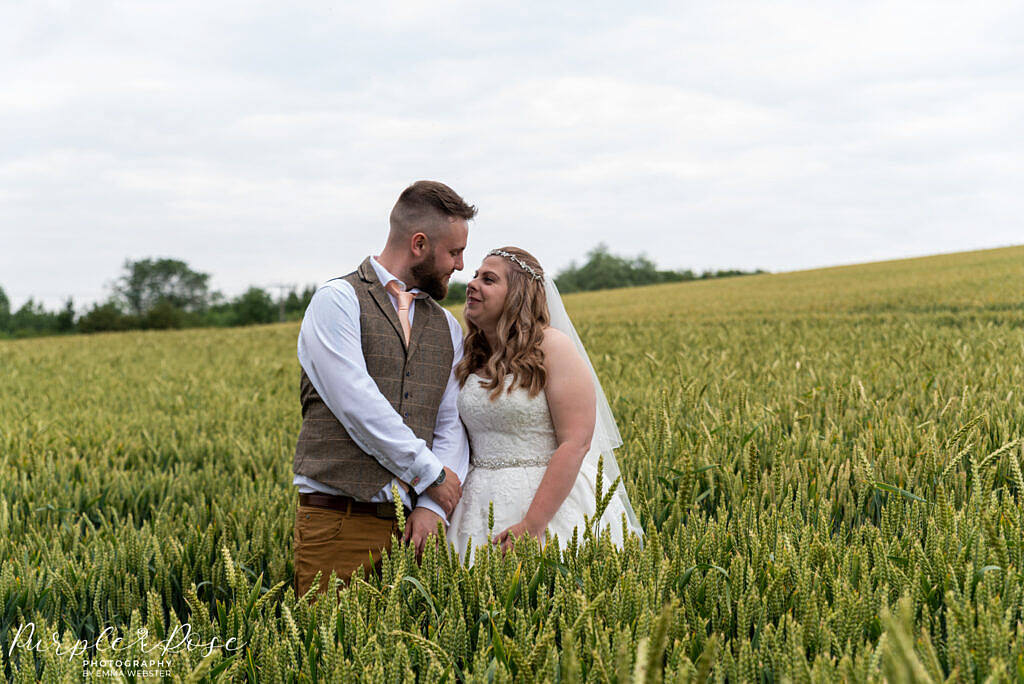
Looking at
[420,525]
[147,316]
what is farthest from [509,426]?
[147,316]

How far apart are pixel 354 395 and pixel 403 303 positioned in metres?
0.52

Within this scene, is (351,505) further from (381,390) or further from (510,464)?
(510,464)

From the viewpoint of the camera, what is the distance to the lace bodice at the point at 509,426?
121 inches

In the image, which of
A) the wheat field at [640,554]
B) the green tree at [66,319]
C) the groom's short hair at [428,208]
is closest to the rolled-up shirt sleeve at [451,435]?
the groom's short hair at [428,208]

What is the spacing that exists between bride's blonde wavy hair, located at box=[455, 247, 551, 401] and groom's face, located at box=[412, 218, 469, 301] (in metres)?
0.19

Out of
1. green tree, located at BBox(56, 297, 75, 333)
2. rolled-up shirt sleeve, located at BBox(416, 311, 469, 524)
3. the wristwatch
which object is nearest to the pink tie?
rolled-up shirt sleeve, located at BBox(416, 311, 469, 524)

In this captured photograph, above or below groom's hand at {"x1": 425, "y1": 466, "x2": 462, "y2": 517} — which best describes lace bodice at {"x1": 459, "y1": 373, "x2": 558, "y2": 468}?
above

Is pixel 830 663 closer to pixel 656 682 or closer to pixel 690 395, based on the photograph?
pixel 656 682

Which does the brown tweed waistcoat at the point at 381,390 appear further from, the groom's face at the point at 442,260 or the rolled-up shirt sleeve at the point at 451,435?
the groom's face at the point at 442,260

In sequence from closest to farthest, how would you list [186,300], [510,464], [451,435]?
[510,464] < [451,435] < [186,300]

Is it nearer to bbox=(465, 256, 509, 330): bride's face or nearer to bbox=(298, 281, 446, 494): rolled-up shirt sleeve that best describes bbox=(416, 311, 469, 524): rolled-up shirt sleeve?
bbox=(298, 281, 446, 494): rolled-up shirt sleeve

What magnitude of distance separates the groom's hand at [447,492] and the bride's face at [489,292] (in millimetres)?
667

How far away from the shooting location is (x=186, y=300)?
8925 cm

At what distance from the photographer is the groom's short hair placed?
310cm
